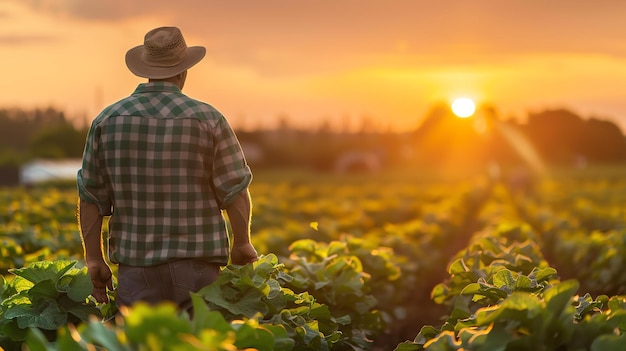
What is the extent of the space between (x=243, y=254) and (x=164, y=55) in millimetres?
1088

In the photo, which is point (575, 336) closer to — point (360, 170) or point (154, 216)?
point (154, 216)

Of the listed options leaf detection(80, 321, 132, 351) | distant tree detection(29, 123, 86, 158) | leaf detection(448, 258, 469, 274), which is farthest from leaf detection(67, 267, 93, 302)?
distant tree detection(29, 123, 86, 158)

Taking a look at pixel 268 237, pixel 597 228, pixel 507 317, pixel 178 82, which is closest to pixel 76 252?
pixel 268 237

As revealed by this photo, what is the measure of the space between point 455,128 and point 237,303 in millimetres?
95624

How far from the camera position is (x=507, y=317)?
3404mm

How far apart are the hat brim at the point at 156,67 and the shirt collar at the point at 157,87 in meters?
0.04

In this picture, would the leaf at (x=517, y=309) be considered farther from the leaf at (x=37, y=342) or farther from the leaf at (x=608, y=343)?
the leaf at (x=37, y=342)

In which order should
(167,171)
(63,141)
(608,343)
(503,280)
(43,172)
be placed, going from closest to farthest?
(608,343)
(167,171)
(503,280)
(43,172)
(63,141)

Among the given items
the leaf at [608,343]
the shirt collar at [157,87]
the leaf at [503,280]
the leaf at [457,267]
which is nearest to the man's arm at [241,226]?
the shirt collar at [157,87]

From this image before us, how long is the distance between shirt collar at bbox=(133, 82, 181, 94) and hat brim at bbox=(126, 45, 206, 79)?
4 cm

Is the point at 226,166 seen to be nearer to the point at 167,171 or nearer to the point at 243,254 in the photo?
the point at 167,171

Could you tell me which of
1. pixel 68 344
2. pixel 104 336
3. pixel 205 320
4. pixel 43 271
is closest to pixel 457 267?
pixel 43 271

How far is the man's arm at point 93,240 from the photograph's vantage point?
4.34 m

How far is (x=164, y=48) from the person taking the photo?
4.27 m
